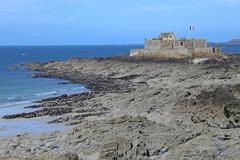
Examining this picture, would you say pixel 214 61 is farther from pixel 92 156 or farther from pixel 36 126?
pixel 92 156

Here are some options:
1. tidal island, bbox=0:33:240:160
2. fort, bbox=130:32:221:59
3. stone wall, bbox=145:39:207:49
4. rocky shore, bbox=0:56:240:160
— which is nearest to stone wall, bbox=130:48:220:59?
fort, bbox=130:32:221:59

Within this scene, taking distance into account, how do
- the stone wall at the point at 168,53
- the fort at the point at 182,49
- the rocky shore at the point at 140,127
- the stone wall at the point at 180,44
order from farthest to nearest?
the stone wall at the point at 180,44, the fort at the point at 182,49, the stone wall at the point at 168,53, the rocky shore at the point at 140,127

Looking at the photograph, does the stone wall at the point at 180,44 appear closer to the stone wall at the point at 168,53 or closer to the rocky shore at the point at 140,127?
the stone wall at the point at 168,53

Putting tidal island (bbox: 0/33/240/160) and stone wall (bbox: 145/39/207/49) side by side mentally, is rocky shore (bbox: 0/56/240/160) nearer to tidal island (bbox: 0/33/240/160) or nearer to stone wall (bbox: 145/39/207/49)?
tidal island (bbox: 0/33/240/160)

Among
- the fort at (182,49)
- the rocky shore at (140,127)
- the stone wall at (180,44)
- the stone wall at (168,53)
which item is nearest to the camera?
the rocky shore at (140,127)

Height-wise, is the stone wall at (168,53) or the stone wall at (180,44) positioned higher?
the stone wall at (180,44)

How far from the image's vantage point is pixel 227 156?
1535 cm

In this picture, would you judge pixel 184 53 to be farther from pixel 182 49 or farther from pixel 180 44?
pixel 180 44

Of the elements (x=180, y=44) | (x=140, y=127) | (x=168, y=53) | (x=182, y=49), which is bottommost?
(x=168, y=53)

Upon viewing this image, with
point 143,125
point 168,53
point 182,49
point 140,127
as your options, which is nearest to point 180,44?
point 182,49

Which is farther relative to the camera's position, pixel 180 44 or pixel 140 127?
pixel 180 44

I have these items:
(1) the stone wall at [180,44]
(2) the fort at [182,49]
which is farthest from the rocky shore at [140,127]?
(1) the stone wall at [180,44]

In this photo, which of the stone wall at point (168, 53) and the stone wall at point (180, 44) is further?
the stone wall at point (180, 44)

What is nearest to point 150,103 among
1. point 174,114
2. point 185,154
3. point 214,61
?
point 174,114
